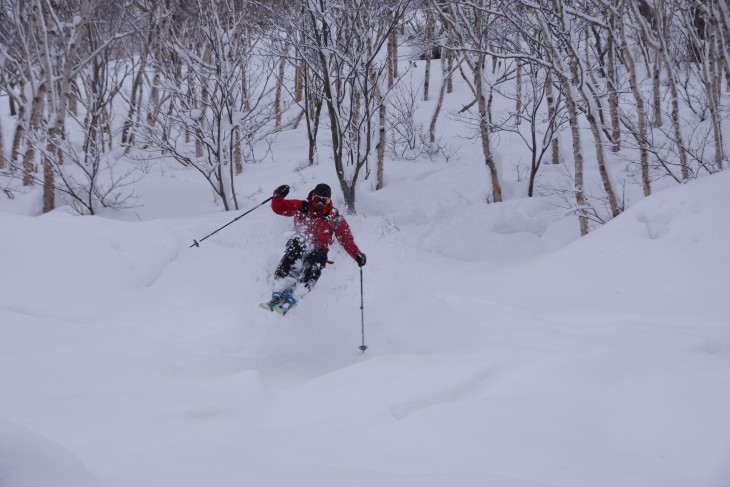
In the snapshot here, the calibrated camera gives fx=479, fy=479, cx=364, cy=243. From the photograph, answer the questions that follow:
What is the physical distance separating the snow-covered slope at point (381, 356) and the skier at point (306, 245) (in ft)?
1.77

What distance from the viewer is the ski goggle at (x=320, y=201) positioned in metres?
6.04

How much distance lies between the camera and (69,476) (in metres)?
1.38

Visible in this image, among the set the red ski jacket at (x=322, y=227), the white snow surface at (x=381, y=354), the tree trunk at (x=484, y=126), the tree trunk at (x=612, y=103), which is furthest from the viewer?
the tree trunk at (x=484, y=126)

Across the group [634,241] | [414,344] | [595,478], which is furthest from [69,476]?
[634,241]

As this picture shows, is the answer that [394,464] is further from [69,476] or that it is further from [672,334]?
[672,334]

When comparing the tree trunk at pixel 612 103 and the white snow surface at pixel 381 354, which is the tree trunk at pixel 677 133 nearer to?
the tree trunk at pixel 612 103

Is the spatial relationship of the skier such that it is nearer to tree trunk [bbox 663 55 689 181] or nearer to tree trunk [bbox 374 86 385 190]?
tree trunk [bbox 374 86 385 190]

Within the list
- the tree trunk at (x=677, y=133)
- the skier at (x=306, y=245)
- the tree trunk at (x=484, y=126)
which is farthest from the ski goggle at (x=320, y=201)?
the tree trunk at (x=677, y=133)

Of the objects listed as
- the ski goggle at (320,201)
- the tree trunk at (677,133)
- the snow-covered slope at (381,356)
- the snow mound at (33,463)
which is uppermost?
the tree trunk at (677,133)

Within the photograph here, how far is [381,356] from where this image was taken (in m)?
4.43

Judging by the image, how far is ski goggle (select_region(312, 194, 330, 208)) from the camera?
6035 millimetres

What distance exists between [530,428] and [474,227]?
7.56m

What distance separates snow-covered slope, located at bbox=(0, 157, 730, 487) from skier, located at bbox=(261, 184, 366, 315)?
21.3 inches

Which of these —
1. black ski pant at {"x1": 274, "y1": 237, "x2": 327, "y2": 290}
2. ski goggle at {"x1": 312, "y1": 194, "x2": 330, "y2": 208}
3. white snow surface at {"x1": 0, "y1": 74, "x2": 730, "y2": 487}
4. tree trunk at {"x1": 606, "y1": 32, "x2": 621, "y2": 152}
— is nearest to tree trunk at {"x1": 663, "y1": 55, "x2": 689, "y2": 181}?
tree trunk at {"x1": 606, "y1": 32, "x2": 621, "y2": 152}
